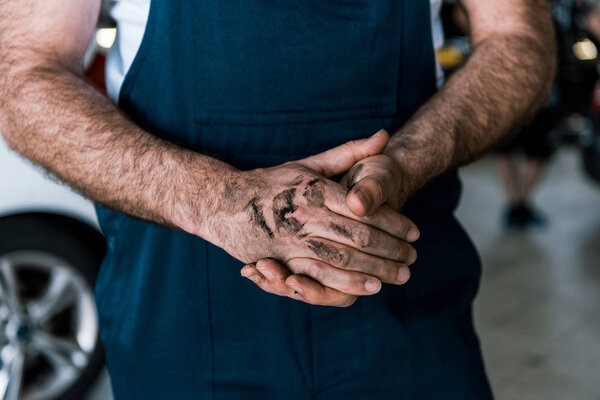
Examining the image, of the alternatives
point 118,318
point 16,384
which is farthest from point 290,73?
point 16,384

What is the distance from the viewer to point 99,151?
839mm

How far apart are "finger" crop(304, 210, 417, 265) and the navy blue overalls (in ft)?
0.58

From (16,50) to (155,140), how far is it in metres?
0.24

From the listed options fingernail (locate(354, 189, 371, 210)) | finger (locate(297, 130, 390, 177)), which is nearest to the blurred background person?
finger (locate(297, 130, 390, 177))

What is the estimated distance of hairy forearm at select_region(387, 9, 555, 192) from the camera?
896 mm

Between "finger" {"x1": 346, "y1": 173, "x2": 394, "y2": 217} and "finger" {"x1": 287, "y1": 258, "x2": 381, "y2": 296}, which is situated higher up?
"finger" {"x1": 346, "y1": 173, "x2": 394, "y2": 217}

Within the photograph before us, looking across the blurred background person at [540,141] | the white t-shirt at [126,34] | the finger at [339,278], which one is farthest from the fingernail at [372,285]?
the blurred background person at [540,141]

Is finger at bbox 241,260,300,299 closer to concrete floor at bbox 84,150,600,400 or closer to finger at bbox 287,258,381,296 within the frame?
finger at bbox 287,258,381,296

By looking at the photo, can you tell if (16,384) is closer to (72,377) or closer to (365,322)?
(72,377)

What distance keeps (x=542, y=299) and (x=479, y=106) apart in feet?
9.06

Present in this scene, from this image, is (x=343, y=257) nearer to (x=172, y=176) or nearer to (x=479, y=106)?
(x=172, y=176)

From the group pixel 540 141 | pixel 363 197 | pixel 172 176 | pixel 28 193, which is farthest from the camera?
pixel 540 141

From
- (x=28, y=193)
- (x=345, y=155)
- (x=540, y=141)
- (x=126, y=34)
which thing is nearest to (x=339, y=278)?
(x=345, y=155)

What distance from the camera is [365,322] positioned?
0.94 meters
